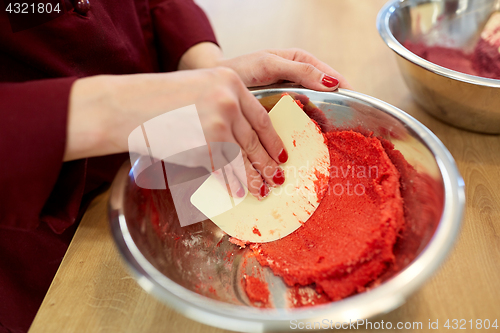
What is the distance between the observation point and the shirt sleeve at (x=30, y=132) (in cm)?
43

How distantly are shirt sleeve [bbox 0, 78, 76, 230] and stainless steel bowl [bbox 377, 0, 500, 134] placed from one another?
63 cm

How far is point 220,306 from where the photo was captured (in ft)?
1.28

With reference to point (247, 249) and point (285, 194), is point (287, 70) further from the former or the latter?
point (247, 249)

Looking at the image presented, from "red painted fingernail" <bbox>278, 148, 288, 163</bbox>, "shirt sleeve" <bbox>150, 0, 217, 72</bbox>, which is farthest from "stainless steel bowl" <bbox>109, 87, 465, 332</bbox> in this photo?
"shirt sleeve" <bbox>150, 0, 217, 72</bbox>

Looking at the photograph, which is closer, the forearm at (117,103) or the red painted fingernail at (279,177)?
the forearm at (117,103)

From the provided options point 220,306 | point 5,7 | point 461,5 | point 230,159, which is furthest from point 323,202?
point 461,5

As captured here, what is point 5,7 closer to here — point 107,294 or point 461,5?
point 107,294

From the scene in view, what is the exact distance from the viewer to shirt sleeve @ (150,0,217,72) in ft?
2.77

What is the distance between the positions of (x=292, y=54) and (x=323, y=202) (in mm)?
326

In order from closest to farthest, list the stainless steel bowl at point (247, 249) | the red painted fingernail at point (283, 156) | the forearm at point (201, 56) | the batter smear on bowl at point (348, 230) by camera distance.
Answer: the stainless steel bowl at point (247, 249) < the batter smear on bowl at point (348, 230) < the red painted fingernail at point (283, 156) < the forearm at point (201, 56)

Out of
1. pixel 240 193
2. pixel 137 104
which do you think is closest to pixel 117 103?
pixel 137 104

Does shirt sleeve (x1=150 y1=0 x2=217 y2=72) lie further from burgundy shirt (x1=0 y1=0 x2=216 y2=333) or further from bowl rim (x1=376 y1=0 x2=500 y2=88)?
bowl rim (x1=376 y1=0 x2=500 y2=88)

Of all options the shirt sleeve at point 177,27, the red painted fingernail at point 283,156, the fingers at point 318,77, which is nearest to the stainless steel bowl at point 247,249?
the fingers at point 318,77

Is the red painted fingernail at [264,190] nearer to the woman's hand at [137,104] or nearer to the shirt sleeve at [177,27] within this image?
the woman's hand at [137,104]
